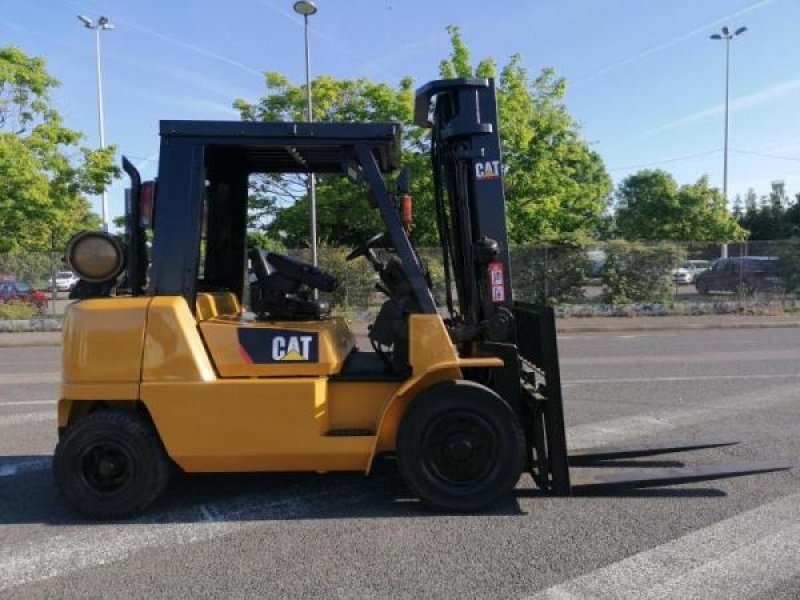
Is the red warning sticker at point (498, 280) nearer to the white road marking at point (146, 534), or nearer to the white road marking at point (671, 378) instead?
the white road marking at point (146, 534)

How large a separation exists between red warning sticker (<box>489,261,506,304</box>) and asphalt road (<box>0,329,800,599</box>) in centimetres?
138

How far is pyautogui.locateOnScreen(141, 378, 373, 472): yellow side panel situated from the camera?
4.14m

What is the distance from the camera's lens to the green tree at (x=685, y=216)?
46.3 metres

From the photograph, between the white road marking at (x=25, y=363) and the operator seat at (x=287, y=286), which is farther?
the white road marking at (x=25, y=363)

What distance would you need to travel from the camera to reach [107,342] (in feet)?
13.6

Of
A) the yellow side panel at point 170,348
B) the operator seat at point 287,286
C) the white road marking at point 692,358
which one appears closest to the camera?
the yellow side panel at point 170,348

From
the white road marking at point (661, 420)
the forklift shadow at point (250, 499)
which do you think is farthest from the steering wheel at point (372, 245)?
the white road marking at point (661, 420)

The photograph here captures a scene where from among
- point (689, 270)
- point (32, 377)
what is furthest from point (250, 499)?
point (689, 270)

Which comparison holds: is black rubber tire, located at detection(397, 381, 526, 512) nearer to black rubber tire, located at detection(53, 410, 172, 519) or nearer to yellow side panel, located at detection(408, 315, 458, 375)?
yellow side panel, located at detection(408, 315, 458, 375)

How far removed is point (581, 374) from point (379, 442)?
6.49 m

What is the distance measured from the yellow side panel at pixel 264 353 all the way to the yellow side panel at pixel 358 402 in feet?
0.51

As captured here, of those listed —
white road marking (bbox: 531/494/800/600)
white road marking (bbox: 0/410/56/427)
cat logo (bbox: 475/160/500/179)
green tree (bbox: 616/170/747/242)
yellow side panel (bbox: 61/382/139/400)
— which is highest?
green tree (bbox: 616/170/747/242)

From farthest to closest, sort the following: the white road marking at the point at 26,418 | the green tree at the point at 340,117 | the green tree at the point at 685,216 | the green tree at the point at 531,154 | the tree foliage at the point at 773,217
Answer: the tree foliage at the point at 773,217 → the green tree at the point at 685,216 → the green tree at the point at 531,154 → the green tree at the point at 340,117 → the white road marking at the point at 26,418

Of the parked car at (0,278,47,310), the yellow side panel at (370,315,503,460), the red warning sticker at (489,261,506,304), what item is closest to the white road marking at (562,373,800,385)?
the red warning sticker at (489,261,506,304)
